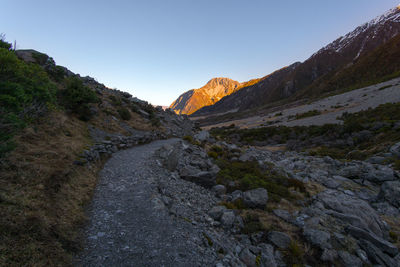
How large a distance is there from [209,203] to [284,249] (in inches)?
137

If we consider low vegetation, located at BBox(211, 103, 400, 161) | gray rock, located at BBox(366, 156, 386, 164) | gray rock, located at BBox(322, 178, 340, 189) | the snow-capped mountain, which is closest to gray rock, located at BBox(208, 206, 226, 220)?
gray rock, located at BBox(322, 178, 340, 189)

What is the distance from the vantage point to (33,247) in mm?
3902

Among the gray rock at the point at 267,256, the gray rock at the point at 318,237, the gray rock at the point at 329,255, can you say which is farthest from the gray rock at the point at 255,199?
the gray rock at the point at 329,255

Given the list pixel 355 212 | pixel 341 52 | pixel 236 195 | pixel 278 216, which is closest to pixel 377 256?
pixel 355 212

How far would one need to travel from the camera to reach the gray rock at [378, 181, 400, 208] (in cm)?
1077

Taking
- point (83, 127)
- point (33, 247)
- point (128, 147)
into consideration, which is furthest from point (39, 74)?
point (33, 247)

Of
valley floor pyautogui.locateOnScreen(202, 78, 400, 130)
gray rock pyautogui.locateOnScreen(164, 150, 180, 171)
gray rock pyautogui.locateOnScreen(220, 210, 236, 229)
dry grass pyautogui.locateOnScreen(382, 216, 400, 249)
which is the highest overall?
valley floor pyautogui.locateOnScreen(202, 78, 400, 130)

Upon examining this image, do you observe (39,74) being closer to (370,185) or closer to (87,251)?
(87,251)

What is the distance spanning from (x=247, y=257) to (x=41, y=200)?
678 cm

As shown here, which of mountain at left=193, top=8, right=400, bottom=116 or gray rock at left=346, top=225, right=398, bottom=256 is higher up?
mountain at left=193, top=8, right=400, bottom=116

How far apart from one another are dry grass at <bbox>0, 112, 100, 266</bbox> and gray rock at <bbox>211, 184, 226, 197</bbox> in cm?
612

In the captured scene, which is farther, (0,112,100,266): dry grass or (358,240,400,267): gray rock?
(358,240,400,267): gray rock

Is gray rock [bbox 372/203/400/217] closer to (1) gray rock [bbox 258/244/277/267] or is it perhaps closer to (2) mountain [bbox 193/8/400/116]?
(1) gray rock [bbox 258/244/277/267]

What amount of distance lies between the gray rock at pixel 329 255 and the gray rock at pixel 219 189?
4.86 meters
